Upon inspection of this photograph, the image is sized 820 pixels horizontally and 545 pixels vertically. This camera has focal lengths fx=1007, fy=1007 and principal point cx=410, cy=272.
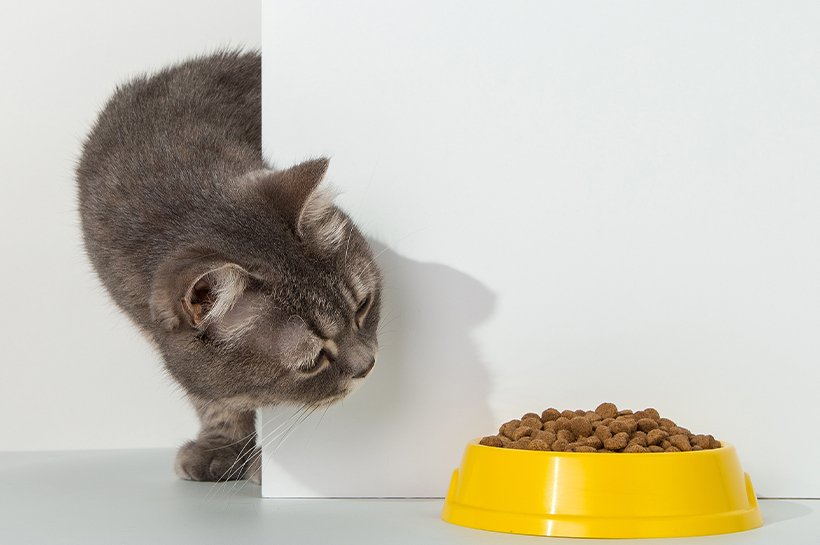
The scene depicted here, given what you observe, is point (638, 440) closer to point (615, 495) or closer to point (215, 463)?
point (615, 495)

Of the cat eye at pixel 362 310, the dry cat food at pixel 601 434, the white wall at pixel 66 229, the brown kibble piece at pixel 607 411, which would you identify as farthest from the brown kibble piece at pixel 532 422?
the white wall at pixel 66 229

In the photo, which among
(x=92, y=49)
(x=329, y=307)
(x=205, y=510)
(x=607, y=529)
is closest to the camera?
(x=607, y=529)

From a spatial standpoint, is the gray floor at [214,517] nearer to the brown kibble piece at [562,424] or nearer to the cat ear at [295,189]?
the brown kibble piece at [562,424]

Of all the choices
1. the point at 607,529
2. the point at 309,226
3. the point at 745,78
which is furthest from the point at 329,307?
the point at 745,78

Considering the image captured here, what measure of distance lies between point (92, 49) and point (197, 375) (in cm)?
148

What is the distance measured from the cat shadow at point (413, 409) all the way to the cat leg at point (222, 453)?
21cm

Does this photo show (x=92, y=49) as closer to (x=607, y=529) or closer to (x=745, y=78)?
(x=745, y=78)

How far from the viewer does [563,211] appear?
6.26 ft

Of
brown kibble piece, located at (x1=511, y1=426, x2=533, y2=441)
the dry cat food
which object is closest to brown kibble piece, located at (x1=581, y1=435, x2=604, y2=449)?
the dry cat food

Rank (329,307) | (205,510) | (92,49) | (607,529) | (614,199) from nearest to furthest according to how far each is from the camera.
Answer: (607,529)
(329,307)
(205,510)
(614,199)
(92,49)

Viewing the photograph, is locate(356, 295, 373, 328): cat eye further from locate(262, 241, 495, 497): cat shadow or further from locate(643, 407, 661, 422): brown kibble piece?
locate(643, 407, 661, 422): brown kibble piece

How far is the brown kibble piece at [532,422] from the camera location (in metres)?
1.68

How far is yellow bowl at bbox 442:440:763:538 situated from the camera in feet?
4.87

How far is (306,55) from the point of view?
1952 millimetres
